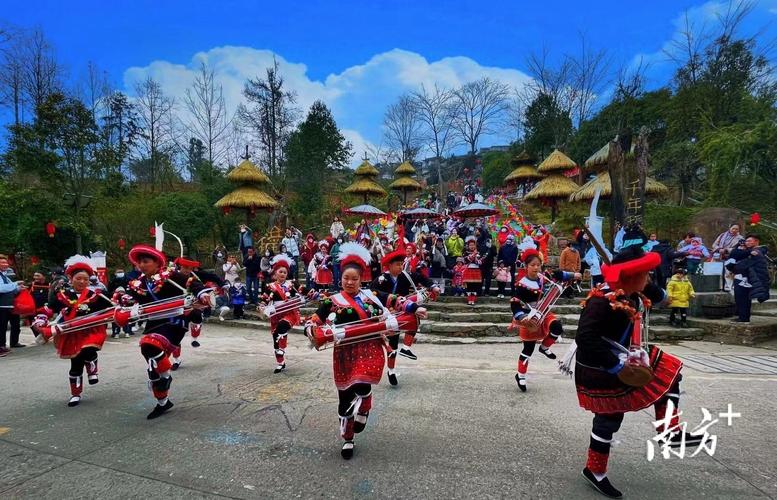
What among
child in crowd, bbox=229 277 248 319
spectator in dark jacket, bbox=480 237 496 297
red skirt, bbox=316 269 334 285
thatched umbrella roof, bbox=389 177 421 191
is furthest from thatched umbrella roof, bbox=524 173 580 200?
child in crowd, bbox=229 277 248 319

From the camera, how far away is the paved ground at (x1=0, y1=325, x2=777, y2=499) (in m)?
3.15

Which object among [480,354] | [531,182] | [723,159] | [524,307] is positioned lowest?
[480,354]

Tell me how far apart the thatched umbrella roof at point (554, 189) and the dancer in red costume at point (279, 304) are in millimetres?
20245

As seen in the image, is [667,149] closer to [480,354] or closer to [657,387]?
[480,354]

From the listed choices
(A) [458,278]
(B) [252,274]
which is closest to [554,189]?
(A) [458,278]

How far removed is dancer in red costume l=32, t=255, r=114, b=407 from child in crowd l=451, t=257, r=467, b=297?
8.12m

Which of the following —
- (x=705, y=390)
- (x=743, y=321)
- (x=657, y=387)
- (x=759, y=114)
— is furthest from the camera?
(x=759, y=114)

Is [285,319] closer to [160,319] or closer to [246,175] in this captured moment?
[160,319]

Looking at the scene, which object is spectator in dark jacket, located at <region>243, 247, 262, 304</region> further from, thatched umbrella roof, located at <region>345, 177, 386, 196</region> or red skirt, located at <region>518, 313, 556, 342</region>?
thatched umbrella roof, located at <region>345, 177, 386, 196</region>

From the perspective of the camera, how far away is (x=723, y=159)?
53.9 ft

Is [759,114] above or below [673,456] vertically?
above

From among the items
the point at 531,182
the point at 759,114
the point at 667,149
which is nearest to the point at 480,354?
the point at 759,114

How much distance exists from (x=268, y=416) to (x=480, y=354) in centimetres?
439

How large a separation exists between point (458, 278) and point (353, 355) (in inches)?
311
